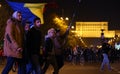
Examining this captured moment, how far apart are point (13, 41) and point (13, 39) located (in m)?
0.05

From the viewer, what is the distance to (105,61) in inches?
1056

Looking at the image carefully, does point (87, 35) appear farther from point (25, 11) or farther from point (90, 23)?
point (25, 11)

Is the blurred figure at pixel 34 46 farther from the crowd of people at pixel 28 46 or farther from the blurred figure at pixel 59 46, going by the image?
the blurred figure at pixel 59 46

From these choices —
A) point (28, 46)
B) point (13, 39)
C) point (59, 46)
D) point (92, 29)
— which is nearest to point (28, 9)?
point (59, 46)

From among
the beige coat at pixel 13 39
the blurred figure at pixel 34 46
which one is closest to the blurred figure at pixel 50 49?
the blurred figure at pixel 34 46

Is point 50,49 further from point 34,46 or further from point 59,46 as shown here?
point 34,46

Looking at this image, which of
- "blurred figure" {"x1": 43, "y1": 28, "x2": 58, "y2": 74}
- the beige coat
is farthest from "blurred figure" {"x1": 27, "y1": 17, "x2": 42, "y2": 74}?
"blurred figure" {"x1": 43, "y1": 28, "x2": 58, "y2": 74}

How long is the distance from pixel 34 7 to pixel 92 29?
158987mm

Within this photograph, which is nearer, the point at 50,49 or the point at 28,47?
the point at 28,47

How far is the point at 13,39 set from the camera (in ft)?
40.3

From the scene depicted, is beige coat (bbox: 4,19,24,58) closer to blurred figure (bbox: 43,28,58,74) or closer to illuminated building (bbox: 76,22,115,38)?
blurred figure (bbox: 43,28,58,74)

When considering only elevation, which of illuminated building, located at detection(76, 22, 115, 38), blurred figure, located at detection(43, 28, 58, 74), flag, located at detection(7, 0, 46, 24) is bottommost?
illuminated building, located at detection(76, 22, 115, 38)

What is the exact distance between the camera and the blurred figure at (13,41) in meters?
12.3

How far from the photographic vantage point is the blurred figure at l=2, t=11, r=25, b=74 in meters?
12.3
